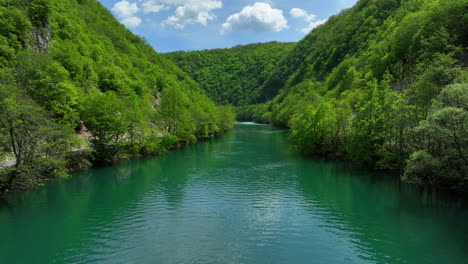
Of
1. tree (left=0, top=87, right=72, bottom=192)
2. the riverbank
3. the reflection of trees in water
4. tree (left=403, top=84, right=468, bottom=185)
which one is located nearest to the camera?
the reflection of trees in water

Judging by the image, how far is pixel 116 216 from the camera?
Result: 21.2m

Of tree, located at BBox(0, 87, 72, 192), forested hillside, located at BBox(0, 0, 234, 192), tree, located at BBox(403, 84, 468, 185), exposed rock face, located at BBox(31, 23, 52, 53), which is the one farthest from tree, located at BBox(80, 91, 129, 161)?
tree, located at BBox(403, 84, 468, 185)

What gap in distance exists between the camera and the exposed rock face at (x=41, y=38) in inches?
1697

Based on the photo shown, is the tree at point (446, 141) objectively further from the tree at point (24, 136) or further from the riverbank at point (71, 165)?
the riverbank at point (71, 165)

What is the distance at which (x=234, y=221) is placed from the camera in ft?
65.3

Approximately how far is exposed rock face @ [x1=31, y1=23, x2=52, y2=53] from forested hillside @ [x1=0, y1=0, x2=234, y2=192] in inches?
6.6

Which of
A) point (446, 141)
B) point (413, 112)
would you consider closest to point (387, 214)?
point (446, 141)

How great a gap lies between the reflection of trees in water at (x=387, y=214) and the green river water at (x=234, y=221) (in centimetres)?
7

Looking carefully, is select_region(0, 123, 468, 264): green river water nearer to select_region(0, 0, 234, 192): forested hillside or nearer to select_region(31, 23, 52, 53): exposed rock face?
select_region(0, 0, 234, 192): forested hillside

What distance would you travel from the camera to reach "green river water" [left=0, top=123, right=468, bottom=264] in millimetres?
15242

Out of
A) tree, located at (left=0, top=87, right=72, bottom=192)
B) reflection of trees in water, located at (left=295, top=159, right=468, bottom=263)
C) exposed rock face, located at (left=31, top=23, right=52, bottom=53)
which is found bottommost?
reflection of trees in water, located at (left=295, top=159, right=468, bottom=263)

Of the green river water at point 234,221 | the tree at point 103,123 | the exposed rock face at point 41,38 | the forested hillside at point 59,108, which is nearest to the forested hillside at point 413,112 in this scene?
the green river water at point 234,221

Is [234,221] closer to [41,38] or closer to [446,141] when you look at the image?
[446,141]

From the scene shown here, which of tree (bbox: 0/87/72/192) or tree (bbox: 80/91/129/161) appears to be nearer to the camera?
tree (bbox: 0/87/72/192)
